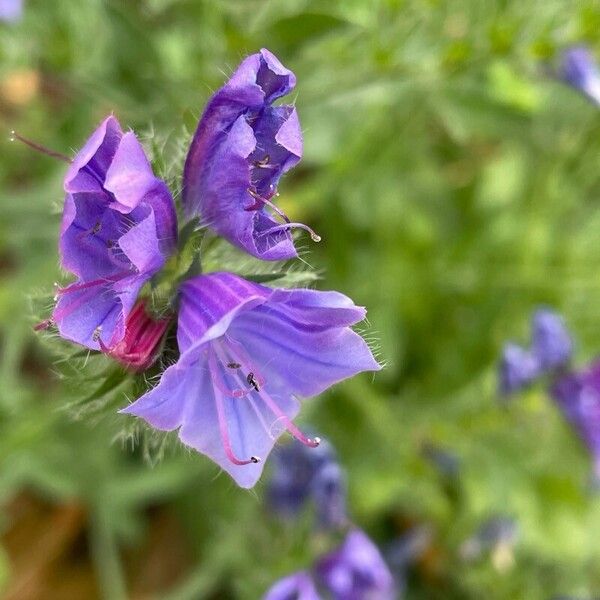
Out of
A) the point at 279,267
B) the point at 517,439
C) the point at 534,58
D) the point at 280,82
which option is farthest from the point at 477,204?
the point at 280,82

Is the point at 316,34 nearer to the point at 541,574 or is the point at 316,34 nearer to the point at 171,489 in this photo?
the point at 171,489

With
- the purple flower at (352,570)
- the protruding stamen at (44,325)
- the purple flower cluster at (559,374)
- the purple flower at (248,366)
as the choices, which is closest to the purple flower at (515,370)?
the purple flower cluster at (559,374)

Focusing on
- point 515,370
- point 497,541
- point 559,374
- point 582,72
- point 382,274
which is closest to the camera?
point 582,72

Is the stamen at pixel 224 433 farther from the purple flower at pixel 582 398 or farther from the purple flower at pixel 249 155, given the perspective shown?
the purple flower at pixel 582 398

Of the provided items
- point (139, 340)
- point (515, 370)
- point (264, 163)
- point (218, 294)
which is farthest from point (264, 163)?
point (515, 370)

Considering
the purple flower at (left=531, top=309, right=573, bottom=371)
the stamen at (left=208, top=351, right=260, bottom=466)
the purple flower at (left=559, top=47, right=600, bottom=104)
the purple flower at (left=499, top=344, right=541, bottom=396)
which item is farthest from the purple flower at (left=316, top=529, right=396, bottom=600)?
the purple flower at (left=559, top=47, right=600, bottom=104)

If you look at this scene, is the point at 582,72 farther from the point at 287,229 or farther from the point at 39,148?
the point at 39,148

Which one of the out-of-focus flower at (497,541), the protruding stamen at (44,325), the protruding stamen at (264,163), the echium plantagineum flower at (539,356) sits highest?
the protruding stamen at (264,163)
